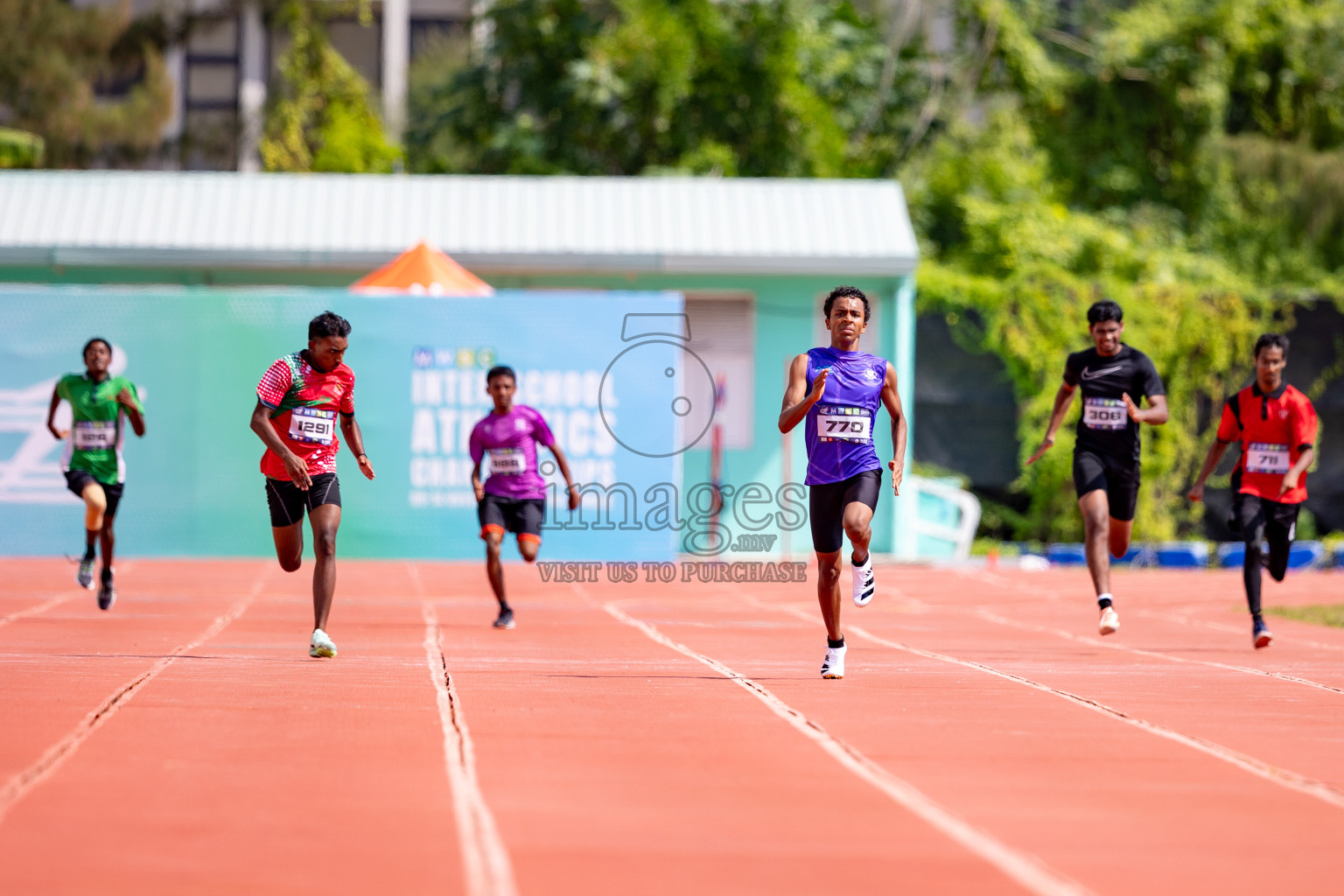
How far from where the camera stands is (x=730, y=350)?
65.9 feet

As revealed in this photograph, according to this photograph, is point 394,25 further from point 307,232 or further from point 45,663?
point 45,663

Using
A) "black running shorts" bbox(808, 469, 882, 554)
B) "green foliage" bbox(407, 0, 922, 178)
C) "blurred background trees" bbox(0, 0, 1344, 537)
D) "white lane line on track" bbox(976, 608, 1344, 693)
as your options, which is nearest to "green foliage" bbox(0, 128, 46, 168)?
"blurred background trees" bbox(0, 0, 1344, 537)

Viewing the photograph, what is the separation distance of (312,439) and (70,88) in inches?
1336

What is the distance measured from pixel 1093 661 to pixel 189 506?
11.3m

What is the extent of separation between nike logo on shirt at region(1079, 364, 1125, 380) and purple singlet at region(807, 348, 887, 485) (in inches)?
102

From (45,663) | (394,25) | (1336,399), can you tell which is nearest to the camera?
(45,663)

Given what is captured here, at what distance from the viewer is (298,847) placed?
15.5 ft

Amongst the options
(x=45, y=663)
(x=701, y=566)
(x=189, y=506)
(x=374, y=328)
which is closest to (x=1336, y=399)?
(x=701, y=566)

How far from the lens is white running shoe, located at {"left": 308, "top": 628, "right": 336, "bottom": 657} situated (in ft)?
29.8

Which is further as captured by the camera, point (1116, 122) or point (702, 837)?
point (1116, 122)

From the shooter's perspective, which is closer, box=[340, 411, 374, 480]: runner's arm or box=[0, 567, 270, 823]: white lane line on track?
box=[0, 567, 270, 823]: white lane line on track

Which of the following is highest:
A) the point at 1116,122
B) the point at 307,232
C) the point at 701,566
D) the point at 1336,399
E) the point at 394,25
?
the point at 394,25

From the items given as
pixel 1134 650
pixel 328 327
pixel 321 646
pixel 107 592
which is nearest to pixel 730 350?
pixel 107 592

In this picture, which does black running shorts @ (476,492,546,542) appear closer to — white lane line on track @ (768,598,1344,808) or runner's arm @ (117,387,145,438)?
runner's arm @ (117,387,145,438)
